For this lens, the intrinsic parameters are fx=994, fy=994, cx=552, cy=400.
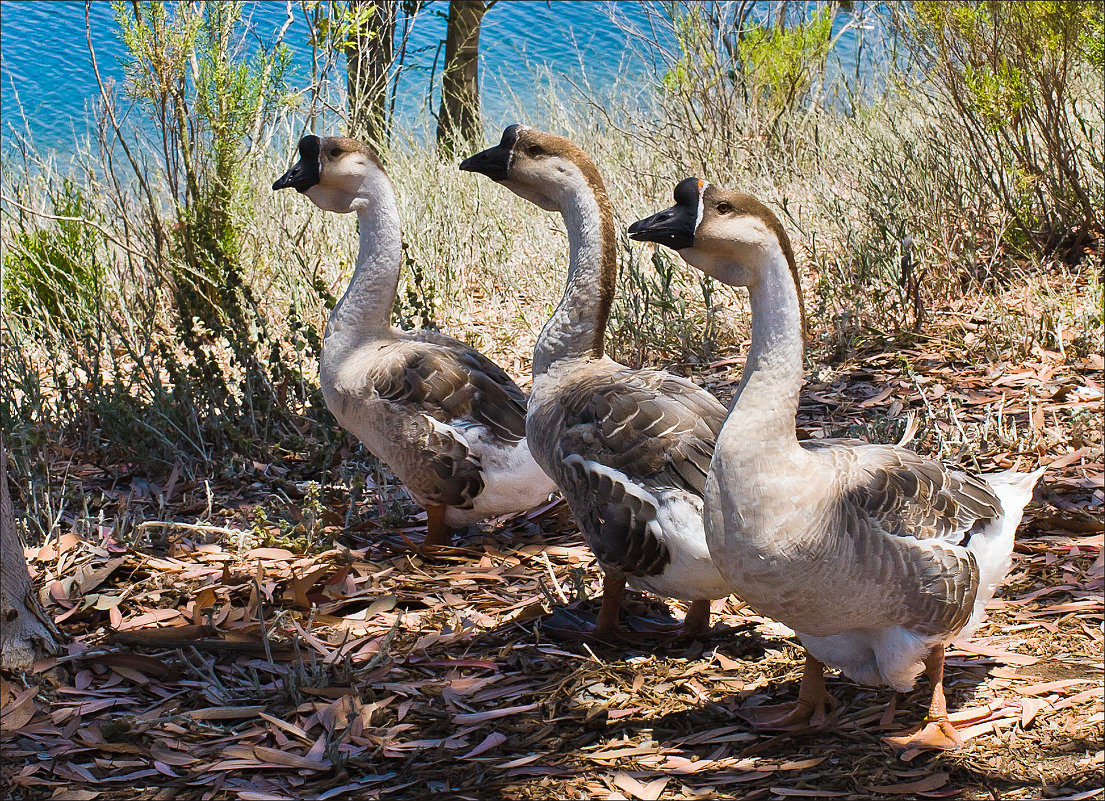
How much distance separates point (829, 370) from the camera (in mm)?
5367

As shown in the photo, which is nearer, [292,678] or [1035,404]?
[292,678]

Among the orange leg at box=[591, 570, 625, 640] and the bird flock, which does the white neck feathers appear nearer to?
the bird flock

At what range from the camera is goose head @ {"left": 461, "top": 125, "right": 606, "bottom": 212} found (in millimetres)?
3674

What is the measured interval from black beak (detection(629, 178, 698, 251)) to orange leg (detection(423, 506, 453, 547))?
78.9 inches

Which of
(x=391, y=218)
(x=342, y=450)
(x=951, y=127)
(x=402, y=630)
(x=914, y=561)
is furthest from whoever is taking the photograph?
(x=951, y=127)

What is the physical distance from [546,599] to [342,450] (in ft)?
6.50

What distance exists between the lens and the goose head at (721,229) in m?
2.45

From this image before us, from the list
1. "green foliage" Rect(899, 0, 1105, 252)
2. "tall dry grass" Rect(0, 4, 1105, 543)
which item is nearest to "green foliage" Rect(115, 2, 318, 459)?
"tall dry grass" Rect(0, 4, 1105, 543)

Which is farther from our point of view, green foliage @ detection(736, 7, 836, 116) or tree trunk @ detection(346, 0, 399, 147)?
green foliage @ detection(736, 7, 836, 116)

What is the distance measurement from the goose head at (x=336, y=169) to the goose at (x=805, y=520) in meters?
2.29

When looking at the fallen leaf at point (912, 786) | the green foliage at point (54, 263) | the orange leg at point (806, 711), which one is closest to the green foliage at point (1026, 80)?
the orange leg at point (806, 711)

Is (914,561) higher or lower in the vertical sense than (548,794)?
higher

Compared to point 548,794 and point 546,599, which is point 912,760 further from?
point 546,599

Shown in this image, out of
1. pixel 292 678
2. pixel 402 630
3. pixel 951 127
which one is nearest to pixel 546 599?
pixel 402 630
